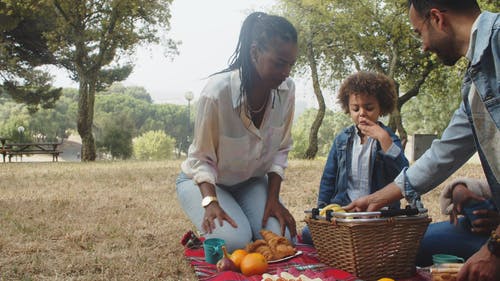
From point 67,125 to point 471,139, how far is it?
78.7m

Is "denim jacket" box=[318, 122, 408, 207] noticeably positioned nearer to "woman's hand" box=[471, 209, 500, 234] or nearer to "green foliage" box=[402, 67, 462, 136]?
"woman's hand" box=[471, 209, 500, 234]

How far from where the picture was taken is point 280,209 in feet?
12.0

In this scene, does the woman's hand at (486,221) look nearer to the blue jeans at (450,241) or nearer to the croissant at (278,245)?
the blue jeans at (450,241)

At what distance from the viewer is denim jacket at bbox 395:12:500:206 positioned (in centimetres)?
188

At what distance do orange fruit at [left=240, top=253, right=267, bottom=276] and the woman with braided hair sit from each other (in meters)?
0.32

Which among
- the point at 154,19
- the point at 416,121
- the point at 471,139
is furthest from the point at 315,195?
the point at 416,121

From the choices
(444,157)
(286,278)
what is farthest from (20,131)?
(444,157)

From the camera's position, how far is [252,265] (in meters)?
→ 2.94

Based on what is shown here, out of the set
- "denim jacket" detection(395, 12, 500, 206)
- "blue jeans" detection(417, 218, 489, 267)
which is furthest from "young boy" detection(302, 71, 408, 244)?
"denim jacket" detection(395, 12, 500, 206)

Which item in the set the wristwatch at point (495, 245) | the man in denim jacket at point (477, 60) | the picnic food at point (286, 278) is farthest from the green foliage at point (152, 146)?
the wristwatch at point (495, 245)

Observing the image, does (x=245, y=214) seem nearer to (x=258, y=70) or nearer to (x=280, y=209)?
(x=280, y=209)

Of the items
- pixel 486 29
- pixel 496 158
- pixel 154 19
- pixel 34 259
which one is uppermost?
pixel 154 19

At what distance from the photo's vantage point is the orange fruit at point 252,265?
2.94m

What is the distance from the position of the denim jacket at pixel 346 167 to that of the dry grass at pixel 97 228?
4.07ft
